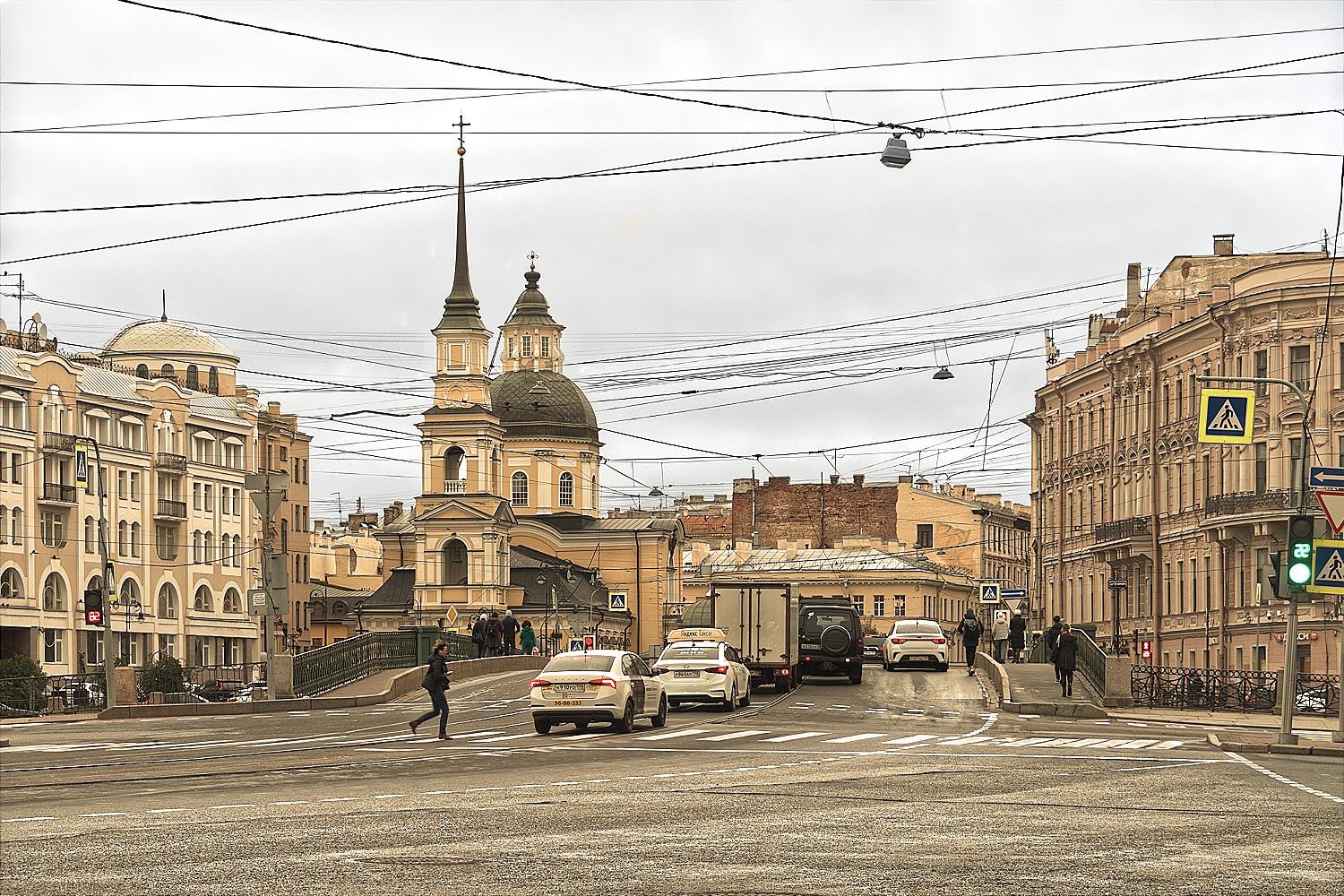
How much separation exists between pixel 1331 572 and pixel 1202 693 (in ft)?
54.1

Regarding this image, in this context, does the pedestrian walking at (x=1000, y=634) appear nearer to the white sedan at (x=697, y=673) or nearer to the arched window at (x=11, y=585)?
the white sedan at (x=697, y=673)

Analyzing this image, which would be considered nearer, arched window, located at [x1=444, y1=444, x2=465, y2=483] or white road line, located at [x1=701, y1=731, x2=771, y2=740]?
white road line, located at [x1=701, y1=731, x2=771, y2=740]

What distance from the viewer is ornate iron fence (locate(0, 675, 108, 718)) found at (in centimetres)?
4756

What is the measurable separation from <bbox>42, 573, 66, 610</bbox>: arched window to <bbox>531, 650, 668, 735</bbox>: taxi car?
200 ft

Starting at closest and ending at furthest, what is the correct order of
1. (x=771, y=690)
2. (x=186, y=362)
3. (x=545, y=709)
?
(x=545, y=709), (x=771, y=690), (x=186, y=362)

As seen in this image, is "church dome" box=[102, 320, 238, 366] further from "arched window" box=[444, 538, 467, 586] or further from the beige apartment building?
the beige apartment building

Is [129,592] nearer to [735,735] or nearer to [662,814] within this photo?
[735,735]

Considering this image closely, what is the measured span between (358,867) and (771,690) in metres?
35.3

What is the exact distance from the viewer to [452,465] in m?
120

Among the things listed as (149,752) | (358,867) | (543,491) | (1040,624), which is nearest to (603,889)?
(358,867)

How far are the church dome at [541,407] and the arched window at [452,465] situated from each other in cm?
1110

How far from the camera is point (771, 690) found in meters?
48.6

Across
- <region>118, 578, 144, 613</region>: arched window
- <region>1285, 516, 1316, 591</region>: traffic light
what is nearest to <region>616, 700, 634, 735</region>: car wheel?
<region>1285, 516, 1316, 591</region>: traffic light

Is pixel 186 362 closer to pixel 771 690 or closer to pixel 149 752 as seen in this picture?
pixel 771 690
